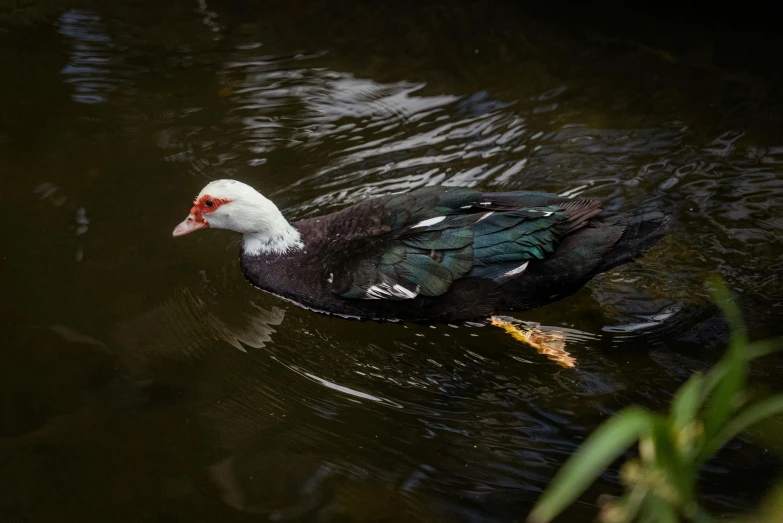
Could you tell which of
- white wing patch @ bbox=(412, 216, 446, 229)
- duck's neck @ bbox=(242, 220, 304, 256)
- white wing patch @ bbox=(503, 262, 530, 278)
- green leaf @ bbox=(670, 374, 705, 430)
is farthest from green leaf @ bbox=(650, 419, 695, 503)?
duck's neck @ bbox=(242, 220, 304, 256)

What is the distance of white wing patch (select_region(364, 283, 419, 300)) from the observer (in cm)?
441

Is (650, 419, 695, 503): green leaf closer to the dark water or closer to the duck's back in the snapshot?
the dark water

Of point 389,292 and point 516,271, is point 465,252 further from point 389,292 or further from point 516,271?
point 389,292

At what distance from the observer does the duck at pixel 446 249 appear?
4.41 m

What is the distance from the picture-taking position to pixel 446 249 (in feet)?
14.5

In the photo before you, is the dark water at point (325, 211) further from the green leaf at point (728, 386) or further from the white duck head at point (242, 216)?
the green leaf at point (728, 386)

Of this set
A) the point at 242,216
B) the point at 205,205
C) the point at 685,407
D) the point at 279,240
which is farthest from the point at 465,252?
the point at 685,407

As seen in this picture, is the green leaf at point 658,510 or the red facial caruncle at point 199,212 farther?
the red facial caruncle at point 199,212

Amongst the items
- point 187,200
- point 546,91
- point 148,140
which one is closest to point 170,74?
point 148,140

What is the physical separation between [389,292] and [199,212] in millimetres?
1270

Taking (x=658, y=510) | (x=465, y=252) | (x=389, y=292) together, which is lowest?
(x=389, y=292)

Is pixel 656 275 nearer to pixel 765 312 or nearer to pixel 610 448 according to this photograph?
pixel 765 312

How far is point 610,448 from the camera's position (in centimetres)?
181

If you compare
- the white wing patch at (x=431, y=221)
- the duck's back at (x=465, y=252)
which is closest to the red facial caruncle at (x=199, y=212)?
the duck's back at (x=465, y=252)
